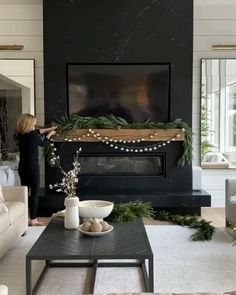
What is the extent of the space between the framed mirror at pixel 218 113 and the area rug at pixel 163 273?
228 cm

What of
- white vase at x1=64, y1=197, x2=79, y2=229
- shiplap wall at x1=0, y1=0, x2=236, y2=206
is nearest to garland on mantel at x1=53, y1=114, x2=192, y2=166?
shiplap wall at x1=0, y1=0, x2=236, y2=206

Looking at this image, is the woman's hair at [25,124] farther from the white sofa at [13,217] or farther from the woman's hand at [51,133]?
the white sofa at [13,217]

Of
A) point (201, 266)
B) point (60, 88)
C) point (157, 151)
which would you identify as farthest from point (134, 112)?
point (201, 266)

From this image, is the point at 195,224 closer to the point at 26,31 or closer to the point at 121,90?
the point at 121,90

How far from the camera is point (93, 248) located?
2.92 meters

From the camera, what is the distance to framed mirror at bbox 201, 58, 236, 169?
638cm

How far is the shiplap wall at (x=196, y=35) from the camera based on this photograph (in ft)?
20.5

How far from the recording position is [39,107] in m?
6.30

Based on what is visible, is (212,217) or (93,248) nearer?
(93,248)

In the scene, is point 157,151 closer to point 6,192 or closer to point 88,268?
point 6,192

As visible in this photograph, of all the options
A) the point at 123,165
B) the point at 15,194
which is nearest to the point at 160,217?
the point at 123,165

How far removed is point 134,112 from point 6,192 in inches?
91.5

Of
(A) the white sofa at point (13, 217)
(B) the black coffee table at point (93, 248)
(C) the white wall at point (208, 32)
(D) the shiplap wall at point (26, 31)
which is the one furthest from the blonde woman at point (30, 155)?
(C) the white wall at point (208, 32)

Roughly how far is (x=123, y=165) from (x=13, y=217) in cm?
233
